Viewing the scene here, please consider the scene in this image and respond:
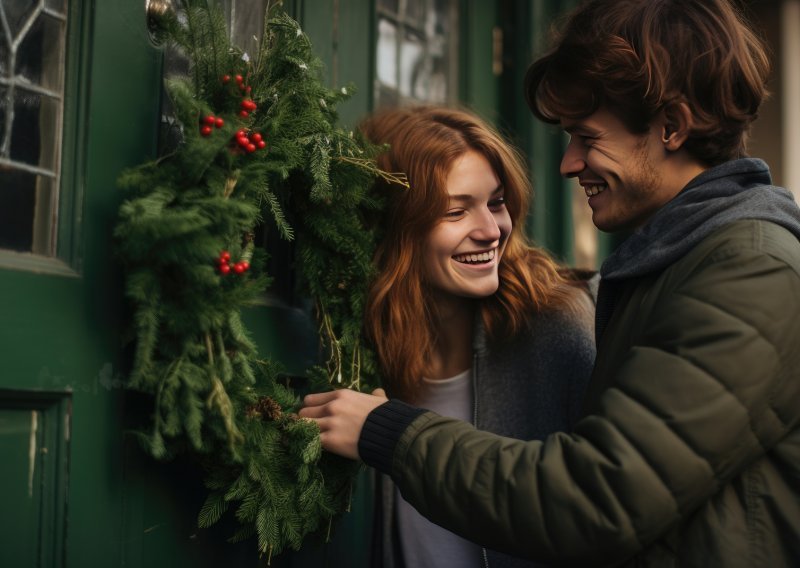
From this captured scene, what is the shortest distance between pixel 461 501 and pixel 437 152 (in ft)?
3.14

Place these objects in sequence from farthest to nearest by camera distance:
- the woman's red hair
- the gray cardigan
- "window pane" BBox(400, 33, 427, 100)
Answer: "window pane" BBox(400, 33, 427, 100) → the gray cardigan → the woman's red hair

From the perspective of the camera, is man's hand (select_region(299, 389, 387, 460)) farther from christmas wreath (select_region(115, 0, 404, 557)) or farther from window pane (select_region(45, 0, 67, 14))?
window pane (select_region(45, 0, 67, 14))

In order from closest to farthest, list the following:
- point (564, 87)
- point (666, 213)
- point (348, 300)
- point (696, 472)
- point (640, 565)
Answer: point (696, 472)
point (640, 565)
point (666, 213)
point (564, 87)
point (348, 300)

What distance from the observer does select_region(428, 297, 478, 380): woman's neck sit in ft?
8.10

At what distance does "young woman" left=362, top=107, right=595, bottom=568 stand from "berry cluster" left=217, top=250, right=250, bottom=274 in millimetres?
550

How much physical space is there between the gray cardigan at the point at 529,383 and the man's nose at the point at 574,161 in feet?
1.77

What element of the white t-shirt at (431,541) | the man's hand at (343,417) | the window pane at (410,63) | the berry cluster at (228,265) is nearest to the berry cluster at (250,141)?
the berry cluster at (228,265)

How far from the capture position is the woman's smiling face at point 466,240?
228 centimetres

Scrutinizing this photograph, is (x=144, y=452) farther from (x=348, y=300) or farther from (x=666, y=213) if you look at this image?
(x=666, y=213)

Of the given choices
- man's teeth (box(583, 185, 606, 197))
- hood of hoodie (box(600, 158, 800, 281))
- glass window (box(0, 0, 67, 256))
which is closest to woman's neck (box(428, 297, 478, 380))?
man's teeth (box(583, 185, 606, 197))

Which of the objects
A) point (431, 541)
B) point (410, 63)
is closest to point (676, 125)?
point (431, 541)

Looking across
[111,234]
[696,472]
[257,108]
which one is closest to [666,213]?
[696,472]

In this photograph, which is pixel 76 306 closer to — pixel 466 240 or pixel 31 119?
pixel 31 119

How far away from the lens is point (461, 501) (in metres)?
1.63
